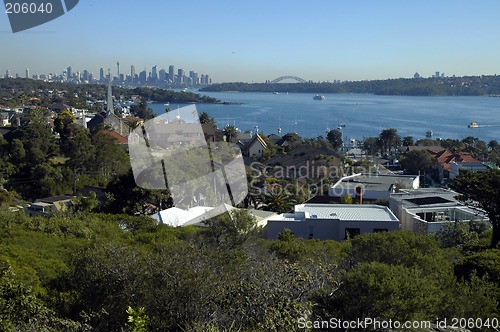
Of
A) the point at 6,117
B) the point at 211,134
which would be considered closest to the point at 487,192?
the point at 211,134

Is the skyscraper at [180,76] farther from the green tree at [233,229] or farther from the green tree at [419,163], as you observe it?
the green tree at [233,229]

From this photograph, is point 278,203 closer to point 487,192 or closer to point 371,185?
point 371,185

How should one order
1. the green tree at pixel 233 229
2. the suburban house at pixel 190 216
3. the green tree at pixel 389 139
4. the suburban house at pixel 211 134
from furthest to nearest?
the suburban house at pixel 211 134
the green tree at pixel 389 139
the suburban house at pixel 190 216
the green tree at pixel 233 229

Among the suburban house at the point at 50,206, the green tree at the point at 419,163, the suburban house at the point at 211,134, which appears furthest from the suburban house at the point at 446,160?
the suburban house at the point at 50,206

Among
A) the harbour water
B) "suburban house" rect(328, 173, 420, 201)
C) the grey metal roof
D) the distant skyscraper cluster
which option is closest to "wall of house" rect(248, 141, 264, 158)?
"suburban house" rect(328, 173, 420, 201)

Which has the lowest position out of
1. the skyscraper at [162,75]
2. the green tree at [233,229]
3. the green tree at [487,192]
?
the green tree at [233,229]

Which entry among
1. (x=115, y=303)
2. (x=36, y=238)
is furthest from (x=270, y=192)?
(x=115, y=303)

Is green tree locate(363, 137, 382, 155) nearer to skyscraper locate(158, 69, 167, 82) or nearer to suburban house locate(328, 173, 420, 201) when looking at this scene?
suburban house locate(328, 173, 420, 201)
